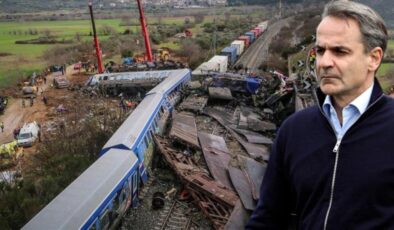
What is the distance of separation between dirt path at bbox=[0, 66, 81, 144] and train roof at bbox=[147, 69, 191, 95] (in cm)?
1147

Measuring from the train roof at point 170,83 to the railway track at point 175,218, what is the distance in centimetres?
1070

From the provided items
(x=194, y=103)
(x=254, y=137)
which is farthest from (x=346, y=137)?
(x=194, y=103)

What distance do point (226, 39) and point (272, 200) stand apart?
215 ft

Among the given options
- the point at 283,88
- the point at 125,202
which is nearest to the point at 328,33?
the point at 125,202

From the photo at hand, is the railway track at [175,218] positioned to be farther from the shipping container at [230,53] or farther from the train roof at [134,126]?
the shipping container at [230,53]

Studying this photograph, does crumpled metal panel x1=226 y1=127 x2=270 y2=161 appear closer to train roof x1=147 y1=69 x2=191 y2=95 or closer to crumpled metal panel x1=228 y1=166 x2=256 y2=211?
crumpled metal panel x1=228 y1=166 x2=256 y2=211

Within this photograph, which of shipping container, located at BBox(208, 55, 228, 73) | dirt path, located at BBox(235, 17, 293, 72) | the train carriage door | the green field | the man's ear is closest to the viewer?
the man's ear

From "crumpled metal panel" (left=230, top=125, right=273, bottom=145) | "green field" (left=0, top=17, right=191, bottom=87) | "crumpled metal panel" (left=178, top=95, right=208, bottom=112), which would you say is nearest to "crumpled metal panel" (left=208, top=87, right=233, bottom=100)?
"crumpled metal panel" (left=178, top=95, right=208, bottom=112)

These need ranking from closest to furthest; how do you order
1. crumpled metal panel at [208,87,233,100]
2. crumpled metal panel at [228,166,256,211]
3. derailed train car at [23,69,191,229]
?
derailed train car at [23,69,191,229]
crumpled metal panel at [228,166,256,211]
crumpled metal panel at [208,87,233,100]

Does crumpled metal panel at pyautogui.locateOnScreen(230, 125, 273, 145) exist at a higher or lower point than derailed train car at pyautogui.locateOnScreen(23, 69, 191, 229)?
lower

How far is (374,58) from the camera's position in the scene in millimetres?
2008

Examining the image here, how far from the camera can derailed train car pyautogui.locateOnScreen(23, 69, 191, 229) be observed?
9.23m

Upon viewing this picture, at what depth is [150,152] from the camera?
16484mm

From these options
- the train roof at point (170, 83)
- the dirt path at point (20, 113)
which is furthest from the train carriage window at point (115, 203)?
the dirt path at point (20, 113)
